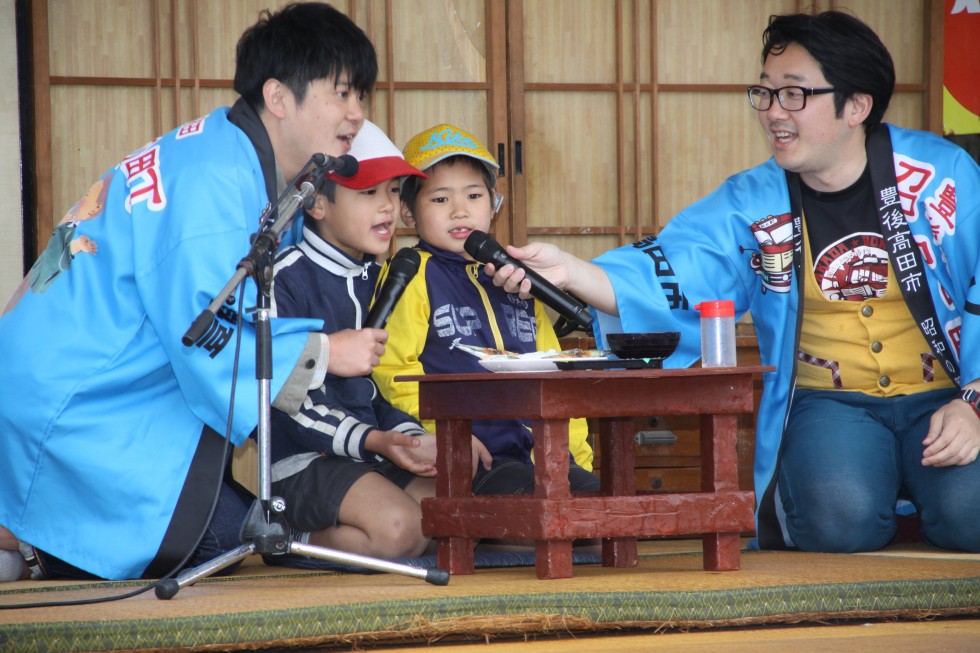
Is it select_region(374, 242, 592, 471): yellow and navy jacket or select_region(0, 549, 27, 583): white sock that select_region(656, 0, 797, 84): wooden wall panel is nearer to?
select_region(374, 242, 592, 471): yellow and navy jacket

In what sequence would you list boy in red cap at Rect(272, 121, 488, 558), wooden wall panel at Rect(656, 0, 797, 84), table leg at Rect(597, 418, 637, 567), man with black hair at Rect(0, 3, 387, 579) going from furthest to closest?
wooden wall panel at Rect(656, 0, 797, 84) < boy in red cap at Rect(272, 121, 488, 558) < table leg at Rect(597, 418, 637, 567) < man with black hair at Rect(0, 3, 387, 579)

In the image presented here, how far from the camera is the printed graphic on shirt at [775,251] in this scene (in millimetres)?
2662

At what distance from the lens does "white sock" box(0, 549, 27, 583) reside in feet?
7.47

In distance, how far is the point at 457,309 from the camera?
2.70 m

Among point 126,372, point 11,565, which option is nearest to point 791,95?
point 126,372

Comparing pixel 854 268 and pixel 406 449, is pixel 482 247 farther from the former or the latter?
pixel 854 268

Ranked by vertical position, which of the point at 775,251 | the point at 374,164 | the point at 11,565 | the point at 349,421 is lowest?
the point at 11,565

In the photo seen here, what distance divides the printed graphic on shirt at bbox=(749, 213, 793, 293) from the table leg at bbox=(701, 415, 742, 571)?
0.70 metres

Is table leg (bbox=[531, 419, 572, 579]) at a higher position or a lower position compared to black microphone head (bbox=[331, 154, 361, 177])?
lower

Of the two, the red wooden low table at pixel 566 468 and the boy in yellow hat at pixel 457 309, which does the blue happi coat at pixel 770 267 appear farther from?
the red wooden low table at pixel 566 468

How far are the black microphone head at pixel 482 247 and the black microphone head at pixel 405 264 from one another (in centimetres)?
13

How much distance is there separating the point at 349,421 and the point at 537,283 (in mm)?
490

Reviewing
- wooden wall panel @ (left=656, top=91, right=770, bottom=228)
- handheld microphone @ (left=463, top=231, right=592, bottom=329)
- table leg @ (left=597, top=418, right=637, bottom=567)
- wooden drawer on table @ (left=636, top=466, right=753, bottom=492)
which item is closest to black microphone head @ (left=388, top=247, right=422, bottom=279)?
handheld microphone @ (left=463, top=231, right=592, bottom=329)

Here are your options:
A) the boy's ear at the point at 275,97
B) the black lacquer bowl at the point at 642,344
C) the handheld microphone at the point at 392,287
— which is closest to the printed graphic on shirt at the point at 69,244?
the boy's ear at the point at 275,97
